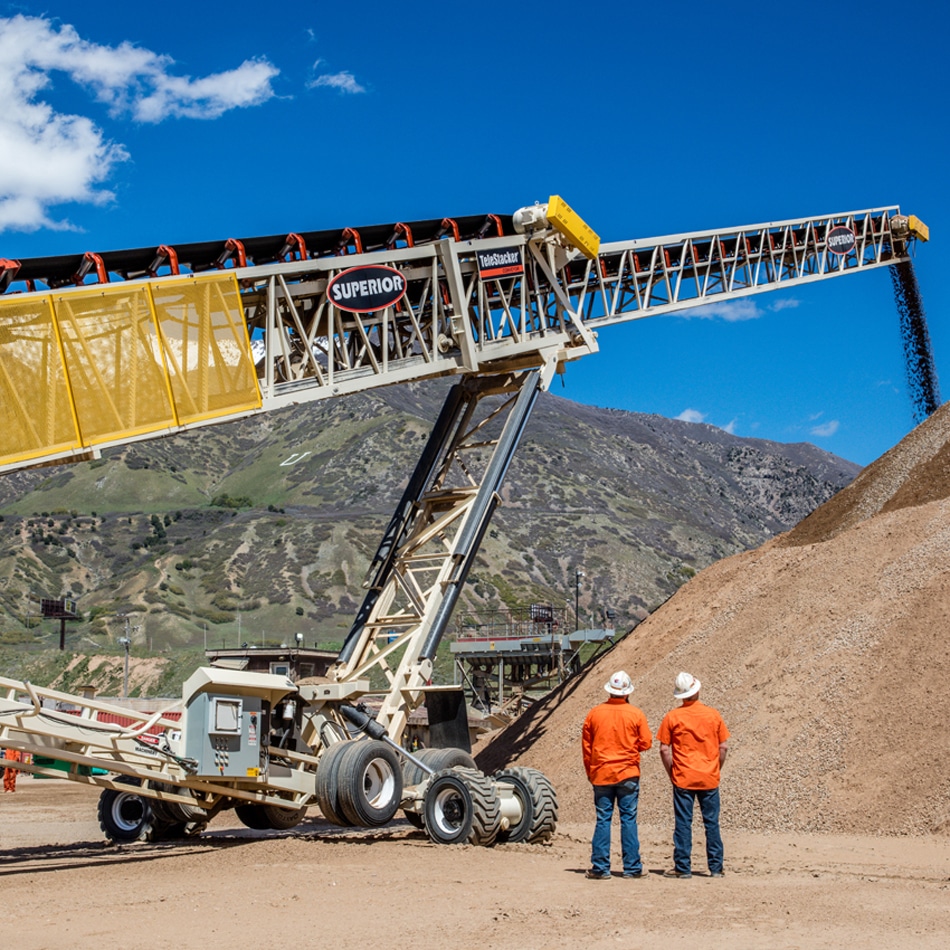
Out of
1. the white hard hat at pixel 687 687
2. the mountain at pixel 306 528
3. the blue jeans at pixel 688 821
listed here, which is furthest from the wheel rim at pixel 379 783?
the mountain at pixel 306 528

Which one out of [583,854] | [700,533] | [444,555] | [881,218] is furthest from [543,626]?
[700,533]

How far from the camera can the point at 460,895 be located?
30.0ft

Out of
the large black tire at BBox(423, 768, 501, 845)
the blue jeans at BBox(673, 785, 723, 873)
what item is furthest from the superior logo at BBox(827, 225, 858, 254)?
the blue jeans at BBox(673, 785, 723, 873)

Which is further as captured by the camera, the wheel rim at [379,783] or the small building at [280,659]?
the small building at [280,659]

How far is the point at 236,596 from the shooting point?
266ft

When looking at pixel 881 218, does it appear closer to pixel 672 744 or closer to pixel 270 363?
pixel 270 363

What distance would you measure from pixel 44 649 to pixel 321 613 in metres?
17.4

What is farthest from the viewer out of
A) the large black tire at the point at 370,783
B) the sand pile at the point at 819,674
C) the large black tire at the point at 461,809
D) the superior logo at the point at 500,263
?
the superior logo at the point at 500,263

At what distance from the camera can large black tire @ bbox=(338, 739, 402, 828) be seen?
42.9ft

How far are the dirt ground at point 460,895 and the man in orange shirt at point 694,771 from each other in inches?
10.1

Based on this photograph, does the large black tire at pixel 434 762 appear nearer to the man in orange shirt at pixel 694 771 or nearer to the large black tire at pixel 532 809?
the large black tire at pixel 532 809

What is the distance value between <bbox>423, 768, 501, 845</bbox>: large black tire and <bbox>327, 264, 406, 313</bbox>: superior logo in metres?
6.89

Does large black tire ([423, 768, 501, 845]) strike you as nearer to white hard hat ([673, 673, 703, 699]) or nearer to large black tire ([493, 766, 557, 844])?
large black tire ([493, 766, 557, 844])

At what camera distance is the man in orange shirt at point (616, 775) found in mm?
9703
